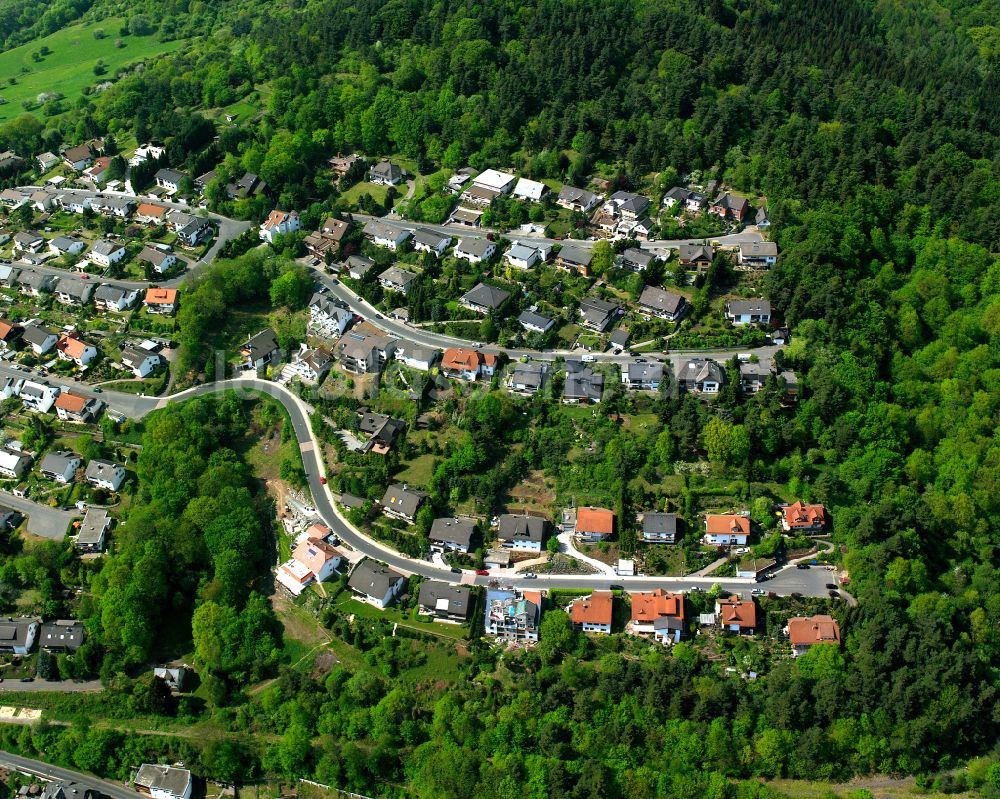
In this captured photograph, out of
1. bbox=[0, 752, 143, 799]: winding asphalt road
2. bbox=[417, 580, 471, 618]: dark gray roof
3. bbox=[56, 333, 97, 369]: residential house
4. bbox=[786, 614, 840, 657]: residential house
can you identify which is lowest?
bbox=[0, 752, 143, 799]: winding asphalt road

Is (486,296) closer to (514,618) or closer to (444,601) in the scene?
(444,601)

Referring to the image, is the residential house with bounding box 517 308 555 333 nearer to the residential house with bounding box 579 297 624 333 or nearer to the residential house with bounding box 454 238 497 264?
the residential house with bounding box 579 297 624 333

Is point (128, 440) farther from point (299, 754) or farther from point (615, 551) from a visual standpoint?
point (615, 551)

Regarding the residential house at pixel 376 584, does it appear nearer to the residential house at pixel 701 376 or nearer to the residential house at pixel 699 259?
the residential house at pixel 701 376

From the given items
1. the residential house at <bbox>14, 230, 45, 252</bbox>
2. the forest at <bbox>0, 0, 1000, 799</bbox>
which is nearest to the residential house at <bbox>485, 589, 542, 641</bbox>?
the forest at <bbox>0, 0, 1000, 799</bbox>

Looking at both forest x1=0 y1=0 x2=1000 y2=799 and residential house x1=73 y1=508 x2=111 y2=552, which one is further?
residential house x1=73 y1=508 x2=111 y2=552

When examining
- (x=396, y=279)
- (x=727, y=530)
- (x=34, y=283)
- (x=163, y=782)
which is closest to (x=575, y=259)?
(x=396, y=279)
